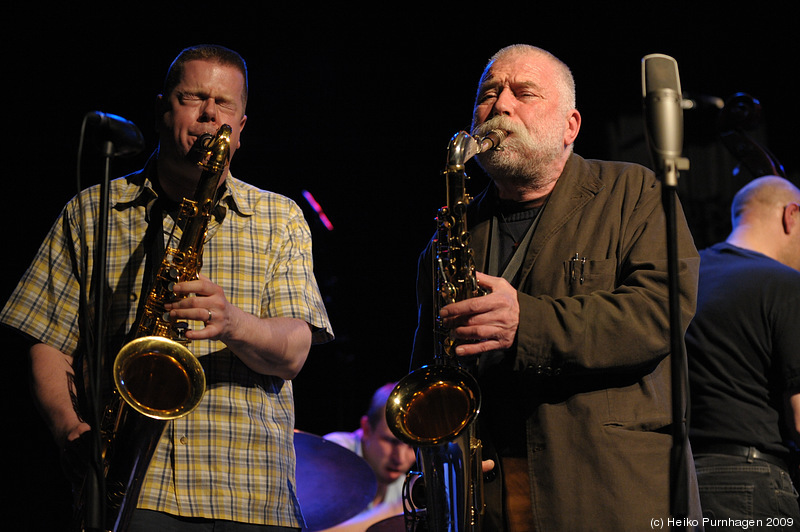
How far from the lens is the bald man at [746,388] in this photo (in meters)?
3.29

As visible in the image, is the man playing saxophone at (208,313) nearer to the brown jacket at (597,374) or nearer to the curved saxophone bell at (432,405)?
the curved saxophone bell at (432,405)

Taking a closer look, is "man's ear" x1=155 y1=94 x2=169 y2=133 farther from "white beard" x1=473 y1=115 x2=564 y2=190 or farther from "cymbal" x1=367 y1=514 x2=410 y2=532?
"cymbal" x1=367 y1=514 x2=410 y2=532

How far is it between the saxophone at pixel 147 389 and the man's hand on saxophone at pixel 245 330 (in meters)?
0.11

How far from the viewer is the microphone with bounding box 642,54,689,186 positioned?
188cm

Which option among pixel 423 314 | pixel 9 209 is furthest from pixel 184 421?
pixel 9 209

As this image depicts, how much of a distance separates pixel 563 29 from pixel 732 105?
1.46m

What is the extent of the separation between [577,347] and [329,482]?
2.25 metres

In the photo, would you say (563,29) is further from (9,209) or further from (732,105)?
(9,209)

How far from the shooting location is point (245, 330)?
2340mm

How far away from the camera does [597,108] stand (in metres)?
6.07

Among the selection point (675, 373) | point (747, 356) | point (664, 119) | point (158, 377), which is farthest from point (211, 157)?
point (747, 356)

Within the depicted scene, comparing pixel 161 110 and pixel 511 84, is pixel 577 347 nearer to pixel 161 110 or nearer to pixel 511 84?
pixel 511 84

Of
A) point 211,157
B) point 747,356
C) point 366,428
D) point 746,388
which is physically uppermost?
point 211,157

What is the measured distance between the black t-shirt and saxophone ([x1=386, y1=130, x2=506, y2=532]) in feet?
4.78
